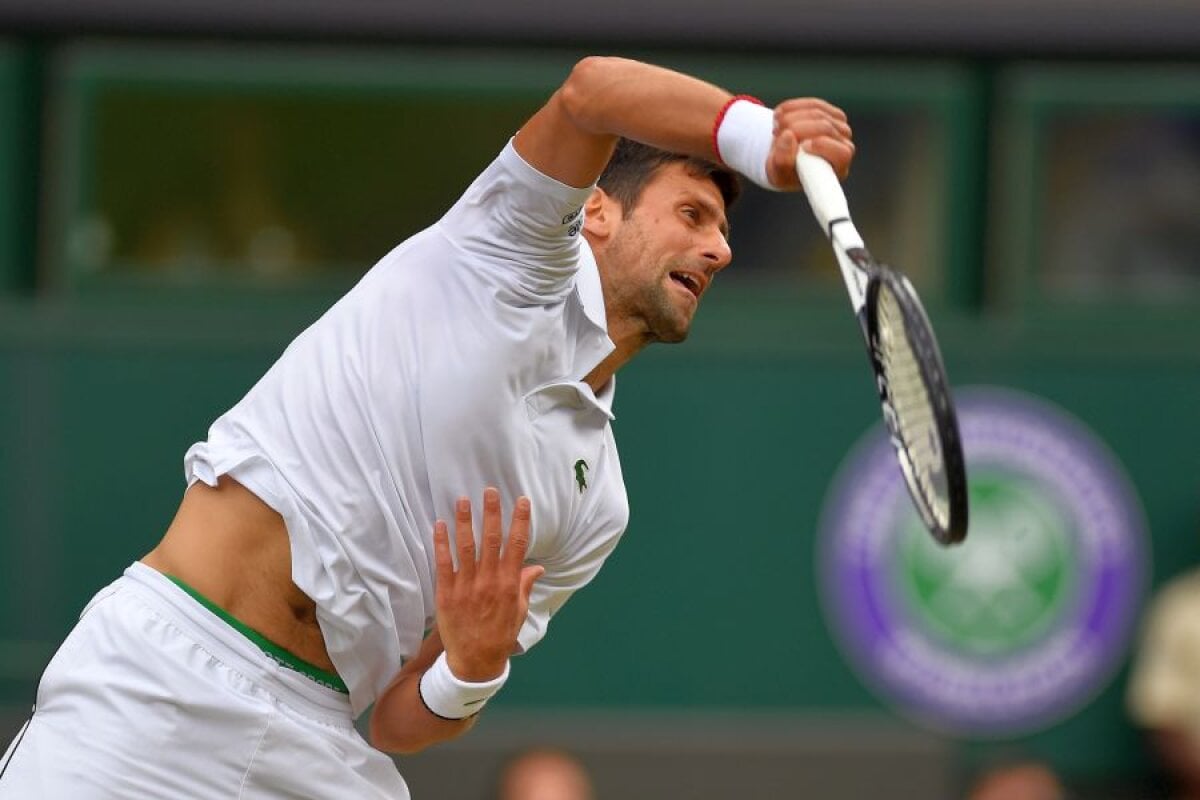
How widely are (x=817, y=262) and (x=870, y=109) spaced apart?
548 mm

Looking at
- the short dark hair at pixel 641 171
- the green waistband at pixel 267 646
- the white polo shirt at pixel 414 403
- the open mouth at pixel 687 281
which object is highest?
the short dark hair at pixel 641 171

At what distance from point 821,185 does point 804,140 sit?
0.07 meters

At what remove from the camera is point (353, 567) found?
362 cm

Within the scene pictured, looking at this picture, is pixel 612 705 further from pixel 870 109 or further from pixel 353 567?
pixel 353 567

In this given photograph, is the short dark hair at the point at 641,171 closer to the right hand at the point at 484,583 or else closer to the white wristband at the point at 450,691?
the right hand at the point at 484,583

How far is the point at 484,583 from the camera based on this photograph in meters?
3.54

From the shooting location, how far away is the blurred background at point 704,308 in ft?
24.1

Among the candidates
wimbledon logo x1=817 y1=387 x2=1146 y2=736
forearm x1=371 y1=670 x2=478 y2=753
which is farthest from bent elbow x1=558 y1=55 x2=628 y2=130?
wimbledon logo x1=817 y1=387 x2=1146 y2=736

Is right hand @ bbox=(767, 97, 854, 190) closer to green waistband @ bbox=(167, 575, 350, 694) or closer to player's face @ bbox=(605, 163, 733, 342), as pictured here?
player's face @ bbox=(605, 163, 733, 342)

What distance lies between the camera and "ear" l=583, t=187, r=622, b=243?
3.84m

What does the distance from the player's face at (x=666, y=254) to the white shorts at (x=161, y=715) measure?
82 centimetres

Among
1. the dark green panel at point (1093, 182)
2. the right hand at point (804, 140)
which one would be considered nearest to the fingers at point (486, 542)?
the right hand at point (804, 140)

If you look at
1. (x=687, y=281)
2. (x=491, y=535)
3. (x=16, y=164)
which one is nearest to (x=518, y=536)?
(x=491, y=535)

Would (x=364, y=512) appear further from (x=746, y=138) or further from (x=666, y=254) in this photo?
(x=746, y=138)
